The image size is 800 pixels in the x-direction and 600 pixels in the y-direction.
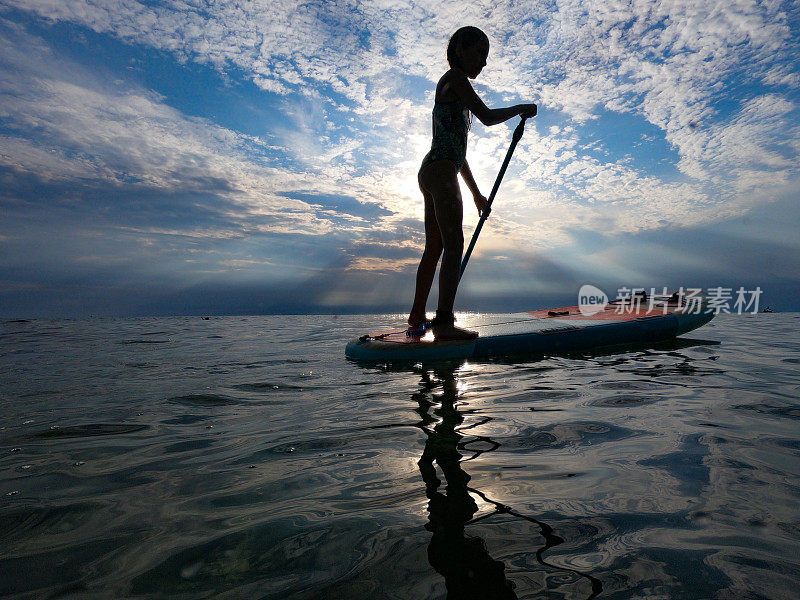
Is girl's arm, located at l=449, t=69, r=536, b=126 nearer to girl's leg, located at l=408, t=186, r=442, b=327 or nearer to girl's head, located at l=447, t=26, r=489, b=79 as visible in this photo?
girl's head, located at l=447, t=26, r=489, b=79

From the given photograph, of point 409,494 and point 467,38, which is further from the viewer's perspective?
point 467,38

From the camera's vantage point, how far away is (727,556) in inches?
36.6

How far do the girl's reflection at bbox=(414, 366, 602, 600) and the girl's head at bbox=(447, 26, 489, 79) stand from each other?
3548 mm

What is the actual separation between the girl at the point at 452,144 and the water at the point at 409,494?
125 centimetres

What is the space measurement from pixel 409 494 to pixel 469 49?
397 cm

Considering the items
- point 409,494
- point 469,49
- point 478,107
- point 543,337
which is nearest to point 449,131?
point 478,107

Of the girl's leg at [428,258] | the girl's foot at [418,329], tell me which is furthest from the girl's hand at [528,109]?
the girl's foot at [418,329]

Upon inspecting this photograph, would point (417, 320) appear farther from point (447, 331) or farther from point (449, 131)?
point (449, 131)

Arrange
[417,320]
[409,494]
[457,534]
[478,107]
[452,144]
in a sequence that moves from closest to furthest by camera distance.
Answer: [457,534]
[409,494]
[478,107]
[452,144]
[417,320]

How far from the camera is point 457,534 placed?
1028 mm

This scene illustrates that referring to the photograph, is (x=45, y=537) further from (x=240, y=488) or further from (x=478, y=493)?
(x=478, y=493)

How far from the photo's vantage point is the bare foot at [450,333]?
3.82 metres

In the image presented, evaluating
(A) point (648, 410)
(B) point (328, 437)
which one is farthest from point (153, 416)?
(A) point (648, 410)

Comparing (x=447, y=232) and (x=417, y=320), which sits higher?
(x=447, y=232)
